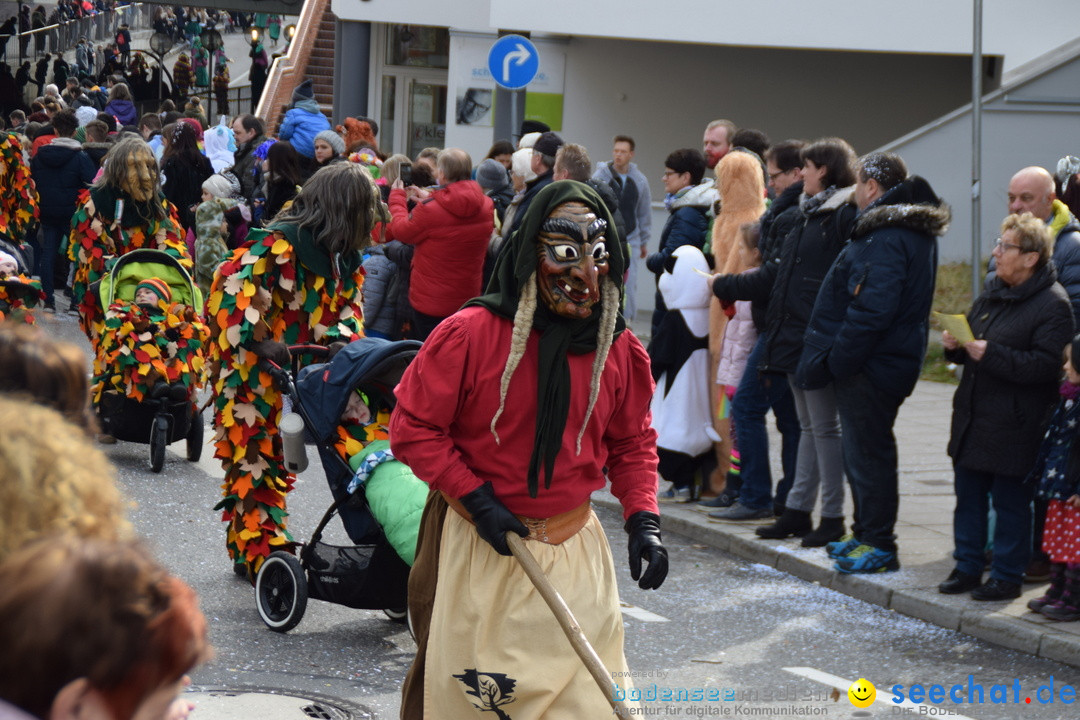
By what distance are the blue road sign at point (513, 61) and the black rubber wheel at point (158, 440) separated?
18.3ft

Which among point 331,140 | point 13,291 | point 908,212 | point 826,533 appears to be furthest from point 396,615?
point 331,140

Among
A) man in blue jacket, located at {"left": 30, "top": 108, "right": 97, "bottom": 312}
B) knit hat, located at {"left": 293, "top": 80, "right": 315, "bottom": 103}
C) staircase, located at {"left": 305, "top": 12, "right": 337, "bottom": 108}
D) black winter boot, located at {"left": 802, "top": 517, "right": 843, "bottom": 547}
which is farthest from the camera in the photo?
staircase, located at {"left": 305, "top": 12, "right": 337, "bottom": 108}

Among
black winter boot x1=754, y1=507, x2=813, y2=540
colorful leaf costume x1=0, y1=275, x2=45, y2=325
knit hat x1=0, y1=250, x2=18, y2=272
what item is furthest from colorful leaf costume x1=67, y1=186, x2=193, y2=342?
black winter boot x1=754, y1=507, x2=813, y2=540

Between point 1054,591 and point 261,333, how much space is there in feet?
12.4

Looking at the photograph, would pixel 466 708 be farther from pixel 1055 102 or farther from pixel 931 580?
pixel 1055 102

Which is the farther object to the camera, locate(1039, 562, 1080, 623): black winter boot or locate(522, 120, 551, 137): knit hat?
locate(522, 120, 551, 137): knit hat

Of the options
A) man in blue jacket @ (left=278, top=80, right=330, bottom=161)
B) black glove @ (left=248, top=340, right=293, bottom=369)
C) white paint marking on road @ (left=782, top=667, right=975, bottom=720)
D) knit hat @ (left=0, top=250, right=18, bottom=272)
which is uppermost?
man in blue jacket @ (left=278, top=80, right=330, bottom=161)

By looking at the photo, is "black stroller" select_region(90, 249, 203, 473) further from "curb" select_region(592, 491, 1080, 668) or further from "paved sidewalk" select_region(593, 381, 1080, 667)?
"curb" select_region(592, 491, 1080, 668)

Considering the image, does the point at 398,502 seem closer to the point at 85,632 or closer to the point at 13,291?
the point at 13,291

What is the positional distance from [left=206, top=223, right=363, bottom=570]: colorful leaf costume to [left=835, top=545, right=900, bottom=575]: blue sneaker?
271 centimetres

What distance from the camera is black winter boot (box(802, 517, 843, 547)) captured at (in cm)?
761

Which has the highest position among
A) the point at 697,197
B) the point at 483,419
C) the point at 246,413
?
the point at 697,197

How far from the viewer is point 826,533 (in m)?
7.61

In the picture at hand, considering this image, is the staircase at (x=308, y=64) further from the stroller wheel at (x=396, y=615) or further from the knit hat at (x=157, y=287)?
the stroller wheel at (x=396, y=615)
